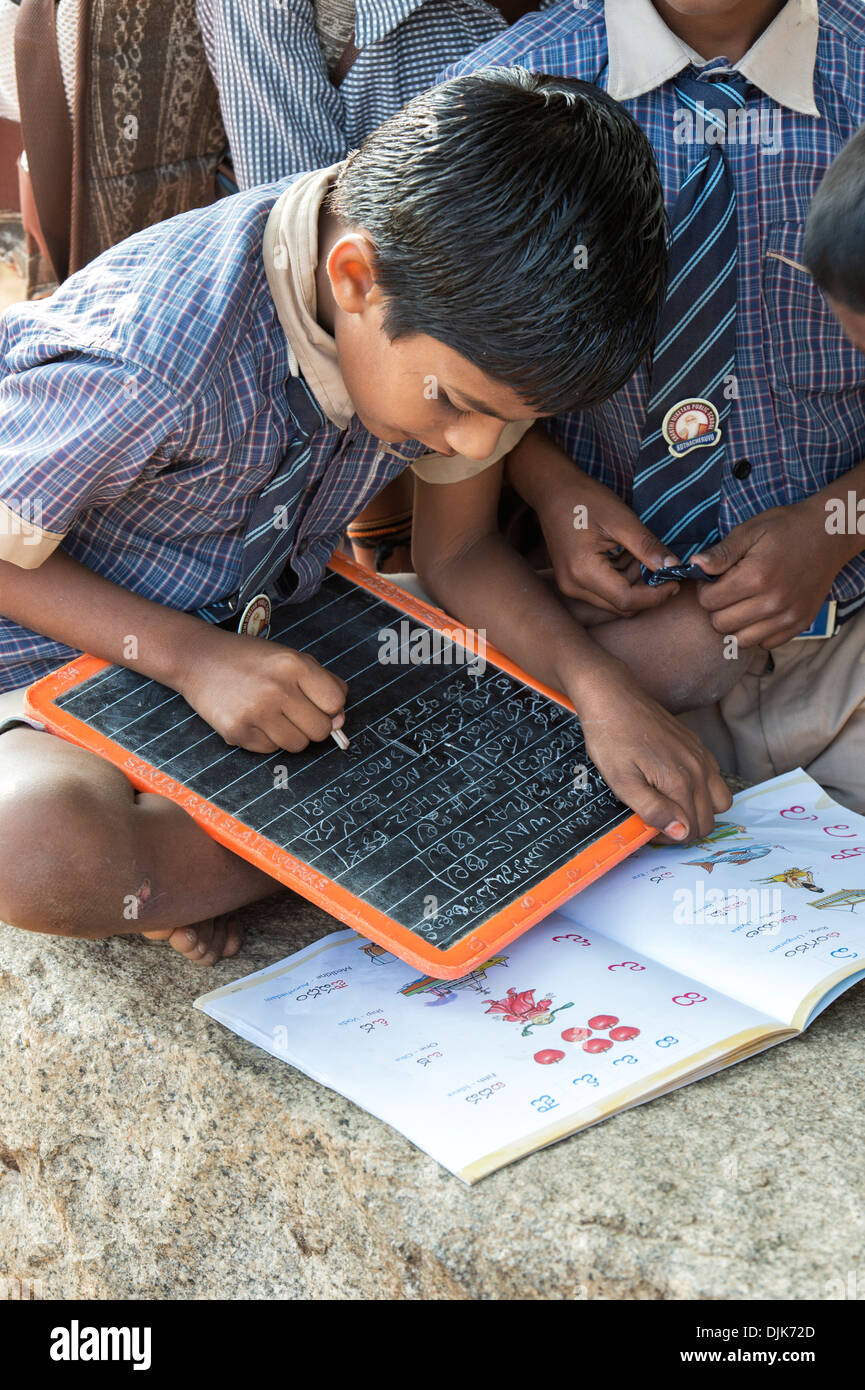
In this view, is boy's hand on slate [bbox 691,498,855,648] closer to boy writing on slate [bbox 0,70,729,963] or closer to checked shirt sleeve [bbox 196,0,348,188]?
boy writing on slate [bbox 0,70,729,963]

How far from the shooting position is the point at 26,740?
4.26ft

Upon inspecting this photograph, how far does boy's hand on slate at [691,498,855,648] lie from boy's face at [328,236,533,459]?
408 millimetres

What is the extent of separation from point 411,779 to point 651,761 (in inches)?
10.2

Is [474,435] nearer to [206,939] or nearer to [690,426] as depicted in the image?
[690,426]

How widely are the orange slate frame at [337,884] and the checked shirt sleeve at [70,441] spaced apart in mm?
167

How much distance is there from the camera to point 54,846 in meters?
1.17

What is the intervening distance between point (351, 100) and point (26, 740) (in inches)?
41.3

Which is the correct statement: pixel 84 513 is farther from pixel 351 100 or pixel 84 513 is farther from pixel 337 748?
pixel 351 100

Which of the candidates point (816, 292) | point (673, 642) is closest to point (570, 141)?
point (816, 292)

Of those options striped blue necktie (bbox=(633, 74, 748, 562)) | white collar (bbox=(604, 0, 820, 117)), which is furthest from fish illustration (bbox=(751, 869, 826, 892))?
white collar (bbox=(604, 0, 820, 117))

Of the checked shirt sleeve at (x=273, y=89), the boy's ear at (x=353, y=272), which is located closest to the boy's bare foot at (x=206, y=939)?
the boy's ear at (x=353, y=272)

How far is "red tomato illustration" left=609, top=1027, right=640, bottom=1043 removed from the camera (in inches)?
44.1

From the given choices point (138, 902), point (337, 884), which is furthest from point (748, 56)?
point (138, 902)

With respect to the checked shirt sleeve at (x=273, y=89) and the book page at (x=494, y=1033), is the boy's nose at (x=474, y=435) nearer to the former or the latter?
the book page at (x=494, y=1033)
